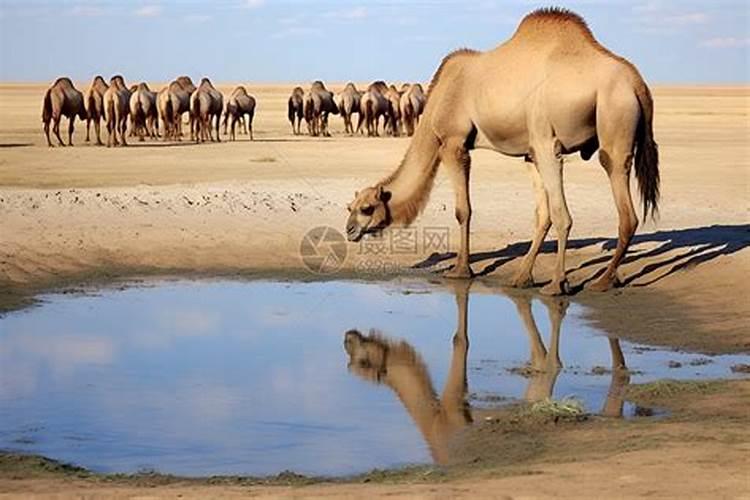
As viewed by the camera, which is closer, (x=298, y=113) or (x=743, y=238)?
(x=743, y=238)

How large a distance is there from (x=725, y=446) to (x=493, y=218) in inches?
439

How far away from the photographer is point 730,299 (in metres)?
12.7

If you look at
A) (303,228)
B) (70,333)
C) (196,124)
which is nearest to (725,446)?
(70,333)

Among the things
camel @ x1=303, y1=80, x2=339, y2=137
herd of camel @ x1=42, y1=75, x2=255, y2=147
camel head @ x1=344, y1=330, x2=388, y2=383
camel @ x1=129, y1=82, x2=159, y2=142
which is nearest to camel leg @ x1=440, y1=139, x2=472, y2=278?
camel head @ x1=344, y1=330, x2=388, y2=383

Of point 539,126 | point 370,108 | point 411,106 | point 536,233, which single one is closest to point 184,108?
point 370,108

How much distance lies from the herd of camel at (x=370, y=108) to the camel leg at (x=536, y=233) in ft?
109

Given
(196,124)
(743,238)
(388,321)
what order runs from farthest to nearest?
(196,124) → (743,238) → (388,321)

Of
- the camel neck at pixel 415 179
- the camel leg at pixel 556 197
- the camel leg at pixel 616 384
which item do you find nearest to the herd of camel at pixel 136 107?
the camel neck at pixel 415 179

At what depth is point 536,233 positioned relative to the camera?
46.0 ft

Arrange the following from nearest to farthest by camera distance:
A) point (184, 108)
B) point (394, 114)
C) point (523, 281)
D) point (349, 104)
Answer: point (523, 281), point (184, 108), point (394, 114), point (349, 104)

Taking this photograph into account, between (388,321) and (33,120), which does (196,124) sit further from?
(388,321)

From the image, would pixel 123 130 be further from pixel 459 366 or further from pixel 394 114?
pixel 459 366

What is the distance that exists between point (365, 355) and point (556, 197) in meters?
3.61

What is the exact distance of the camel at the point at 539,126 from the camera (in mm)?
13055
